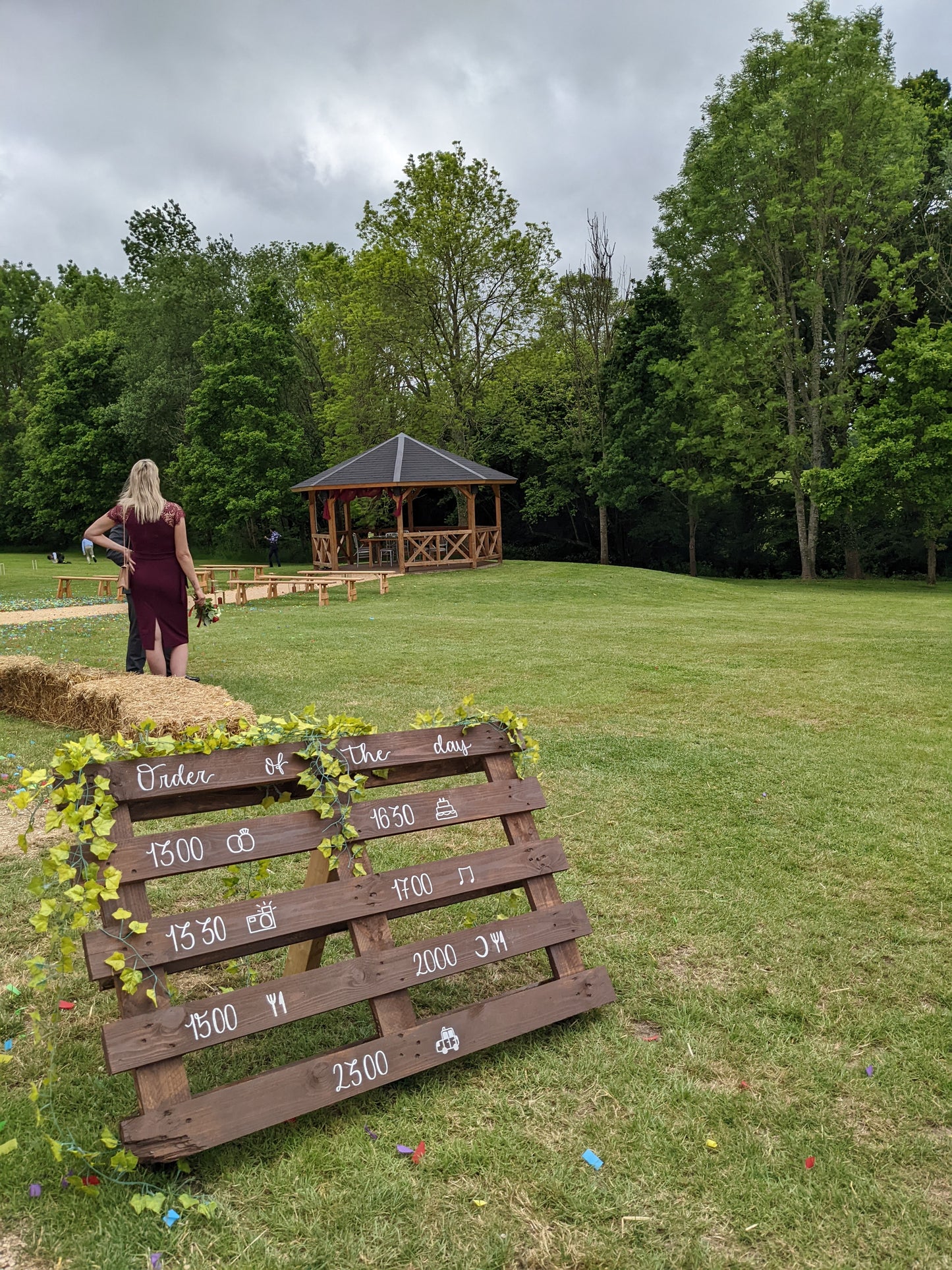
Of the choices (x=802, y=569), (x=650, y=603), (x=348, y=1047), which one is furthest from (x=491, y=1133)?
(x=802, y=569)

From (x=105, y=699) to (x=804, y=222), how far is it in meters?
28.5

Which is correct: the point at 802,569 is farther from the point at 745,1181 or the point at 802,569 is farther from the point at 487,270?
the point at 745,1181

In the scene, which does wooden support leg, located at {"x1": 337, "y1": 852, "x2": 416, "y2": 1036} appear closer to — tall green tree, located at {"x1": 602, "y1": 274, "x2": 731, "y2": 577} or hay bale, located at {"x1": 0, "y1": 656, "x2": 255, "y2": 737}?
hay bale, located at {"x1": 0, "y1": 656, "x2": 255, "y2": 737}

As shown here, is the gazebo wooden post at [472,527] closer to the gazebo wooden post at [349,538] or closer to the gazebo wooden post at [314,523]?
the gazebo wooden post at [349,538]

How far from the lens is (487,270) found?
31906mm

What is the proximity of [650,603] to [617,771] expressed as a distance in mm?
14408

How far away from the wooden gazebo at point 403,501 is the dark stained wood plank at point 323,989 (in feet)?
70.2

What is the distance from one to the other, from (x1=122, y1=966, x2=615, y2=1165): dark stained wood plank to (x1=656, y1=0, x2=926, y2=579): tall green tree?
25804mm

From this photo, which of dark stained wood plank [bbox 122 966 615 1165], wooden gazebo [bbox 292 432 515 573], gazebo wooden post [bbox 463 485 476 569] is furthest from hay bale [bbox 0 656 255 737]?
gazebo wooden post [bbox 463 485 476 569]

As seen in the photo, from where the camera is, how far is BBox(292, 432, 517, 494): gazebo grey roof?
2436 cm

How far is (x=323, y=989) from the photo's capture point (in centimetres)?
269

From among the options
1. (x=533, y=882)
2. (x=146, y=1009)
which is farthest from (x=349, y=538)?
(x=146, y=1009)

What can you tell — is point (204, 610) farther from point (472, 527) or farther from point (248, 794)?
point (472, 527)

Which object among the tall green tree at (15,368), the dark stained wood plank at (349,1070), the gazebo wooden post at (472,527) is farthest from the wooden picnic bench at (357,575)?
the tall green tree at (15,368)
